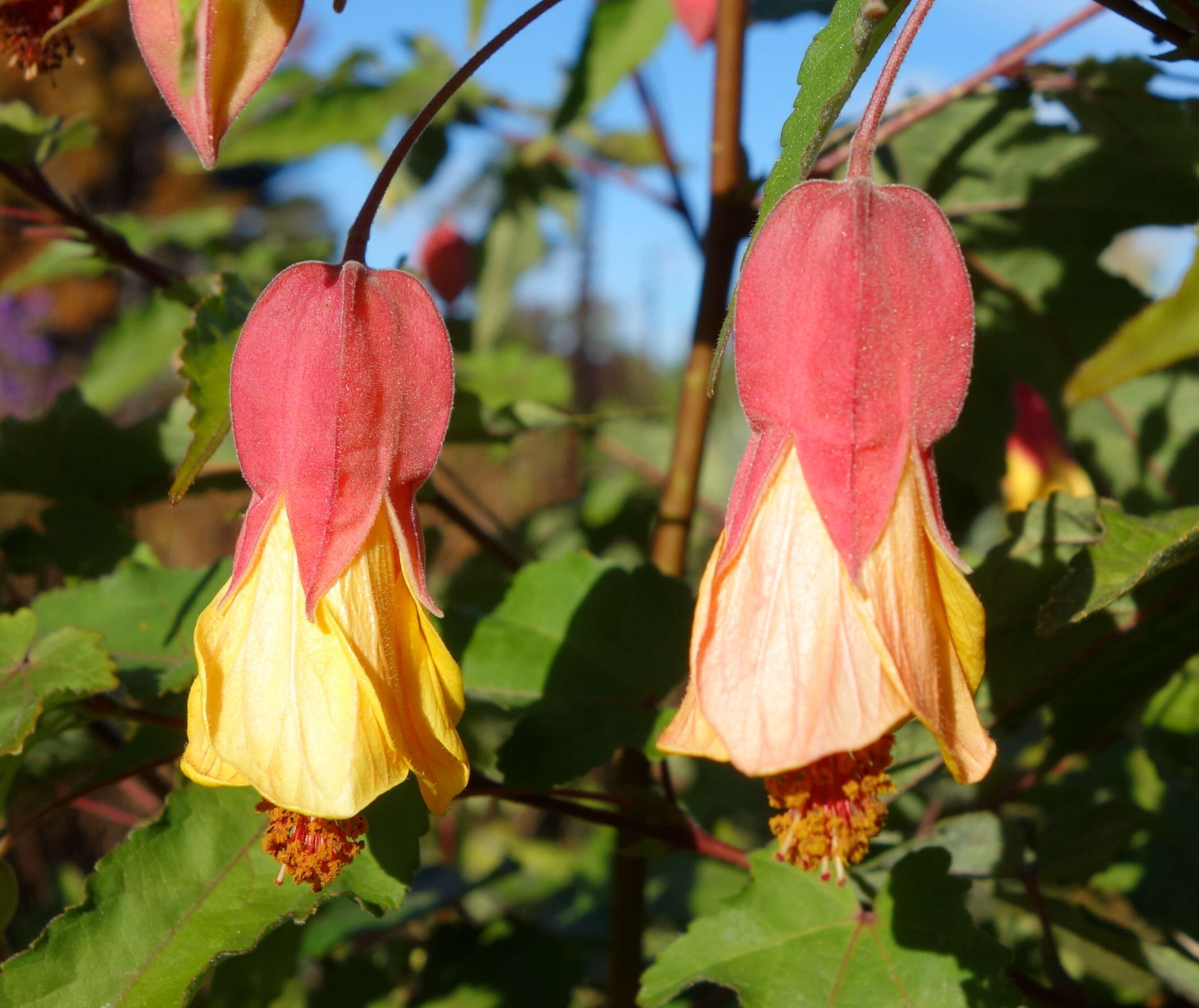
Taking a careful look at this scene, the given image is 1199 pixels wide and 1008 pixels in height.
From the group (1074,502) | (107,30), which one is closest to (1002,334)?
(1074,502)

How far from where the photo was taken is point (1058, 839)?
728 mm

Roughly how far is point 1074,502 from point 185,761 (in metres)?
0.49

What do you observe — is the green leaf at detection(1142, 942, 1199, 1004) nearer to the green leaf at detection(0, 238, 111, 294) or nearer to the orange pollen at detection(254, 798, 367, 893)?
the orange pollen at detection(254, 798, 367, 893)

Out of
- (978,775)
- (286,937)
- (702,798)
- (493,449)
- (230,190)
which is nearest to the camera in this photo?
(978,775)

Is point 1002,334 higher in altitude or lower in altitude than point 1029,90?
lower

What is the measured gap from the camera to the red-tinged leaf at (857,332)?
1.39ft

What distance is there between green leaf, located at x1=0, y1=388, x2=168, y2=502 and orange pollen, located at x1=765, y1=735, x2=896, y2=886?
64 cm

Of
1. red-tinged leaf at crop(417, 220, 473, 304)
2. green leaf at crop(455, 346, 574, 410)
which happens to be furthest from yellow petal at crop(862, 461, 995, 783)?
red-tinged leaf at crop(417, 220, 473, 304)

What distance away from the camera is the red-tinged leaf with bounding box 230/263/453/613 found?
46 cm

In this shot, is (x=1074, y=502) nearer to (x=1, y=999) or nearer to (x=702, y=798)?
(x=1, y=999)

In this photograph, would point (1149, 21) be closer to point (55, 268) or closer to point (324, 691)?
point (324, 691)

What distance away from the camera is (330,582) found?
1.48 feet

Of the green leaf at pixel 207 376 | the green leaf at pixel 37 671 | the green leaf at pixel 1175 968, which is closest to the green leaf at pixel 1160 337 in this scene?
the green leaf at pixel 207 376

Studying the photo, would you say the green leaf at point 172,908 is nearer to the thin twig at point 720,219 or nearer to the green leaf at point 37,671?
the green leaf at point 37,671
